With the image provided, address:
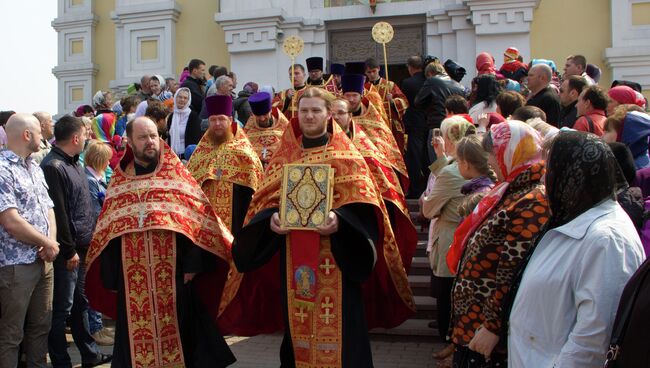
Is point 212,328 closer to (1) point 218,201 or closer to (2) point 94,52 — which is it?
(1) point 218,201

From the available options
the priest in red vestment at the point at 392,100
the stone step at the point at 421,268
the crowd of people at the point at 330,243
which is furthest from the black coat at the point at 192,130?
the stone step at the point at 421,268

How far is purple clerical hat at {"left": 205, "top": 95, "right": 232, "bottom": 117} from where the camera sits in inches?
243

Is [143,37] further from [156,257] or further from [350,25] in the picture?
[156,257]

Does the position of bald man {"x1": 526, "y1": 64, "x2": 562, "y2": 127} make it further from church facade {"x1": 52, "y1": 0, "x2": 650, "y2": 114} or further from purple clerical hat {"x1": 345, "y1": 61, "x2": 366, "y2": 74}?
church facade {"x1": 52, "y1": 0, "x2": 650, "y2": 114}

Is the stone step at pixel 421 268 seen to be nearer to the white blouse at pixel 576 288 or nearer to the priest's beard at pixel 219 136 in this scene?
the priest's beard at pixel 219 136

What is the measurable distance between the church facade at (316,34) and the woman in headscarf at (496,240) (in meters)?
11.3

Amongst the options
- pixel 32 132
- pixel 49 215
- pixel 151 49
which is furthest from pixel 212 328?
pixel 151 49

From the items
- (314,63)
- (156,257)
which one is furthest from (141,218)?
(314,63)

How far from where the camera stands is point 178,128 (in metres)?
8.89

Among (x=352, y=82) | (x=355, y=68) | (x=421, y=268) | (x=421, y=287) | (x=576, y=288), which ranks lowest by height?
(x=421, y=287)

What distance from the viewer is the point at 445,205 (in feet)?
16.6

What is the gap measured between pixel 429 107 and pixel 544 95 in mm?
1986

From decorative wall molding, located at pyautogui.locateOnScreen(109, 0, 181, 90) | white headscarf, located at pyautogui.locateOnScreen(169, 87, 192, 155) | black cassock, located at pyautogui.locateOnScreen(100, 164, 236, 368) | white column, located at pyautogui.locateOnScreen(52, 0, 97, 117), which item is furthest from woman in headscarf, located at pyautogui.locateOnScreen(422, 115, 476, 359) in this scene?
white column, located at pyautogui.locateOnScreen(52, 0, 97, 117)

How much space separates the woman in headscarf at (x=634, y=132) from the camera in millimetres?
4617
